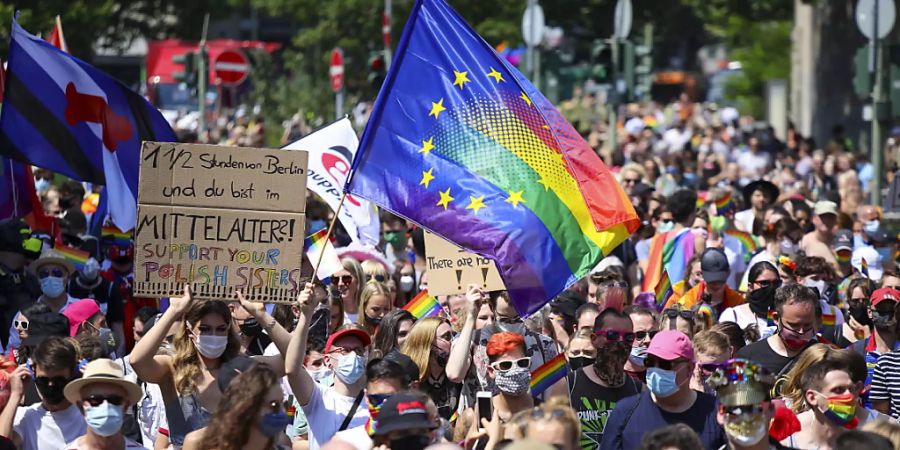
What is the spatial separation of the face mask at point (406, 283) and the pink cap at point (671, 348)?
213 inches

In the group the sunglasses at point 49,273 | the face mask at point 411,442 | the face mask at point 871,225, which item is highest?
the face mask at point 411,442

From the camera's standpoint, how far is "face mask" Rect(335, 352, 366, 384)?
26.0 feet

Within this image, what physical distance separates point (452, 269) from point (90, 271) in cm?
280

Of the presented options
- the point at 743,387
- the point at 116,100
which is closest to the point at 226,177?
the point at 743,387

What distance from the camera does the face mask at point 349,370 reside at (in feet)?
26.0

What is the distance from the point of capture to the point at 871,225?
15211mm

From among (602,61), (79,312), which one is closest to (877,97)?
(602,61)

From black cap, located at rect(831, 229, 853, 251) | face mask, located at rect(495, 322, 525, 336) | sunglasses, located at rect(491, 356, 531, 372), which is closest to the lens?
sunglasses, located at rect(491, 356, 531, 372)

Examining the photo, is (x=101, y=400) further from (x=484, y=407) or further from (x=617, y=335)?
(x=617, y=335)

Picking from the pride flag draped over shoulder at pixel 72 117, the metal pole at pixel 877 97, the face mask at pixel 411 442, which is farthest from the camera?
the metal pole at pixel 877 97

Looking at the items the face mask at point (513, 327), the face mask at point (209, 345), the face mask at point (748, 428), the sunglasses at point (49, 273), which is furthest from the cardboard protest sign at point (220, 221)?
the sunglasses at point (49, 273)

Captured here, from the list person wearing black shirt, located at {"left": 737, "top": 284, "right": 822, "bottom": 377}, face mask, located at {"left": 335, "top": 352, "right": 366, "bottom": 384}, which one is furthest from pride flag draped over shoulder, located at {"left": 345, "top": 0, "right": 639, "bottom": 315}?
face mask, located at {"left": 335, "top": 352, "right": 366, "bottom": 384}

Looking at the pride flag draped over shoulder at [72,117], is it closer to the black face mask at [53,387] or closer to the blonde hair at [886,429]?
the black face mask at [53,387]

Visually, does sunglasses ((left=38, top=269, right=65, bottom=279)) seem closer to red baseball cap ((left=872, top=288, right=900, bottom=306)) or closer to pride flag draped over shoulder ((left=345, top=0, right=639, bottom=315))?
pride flag draped over shoulder ((left=345, top=0, right=639, bottom=315))
